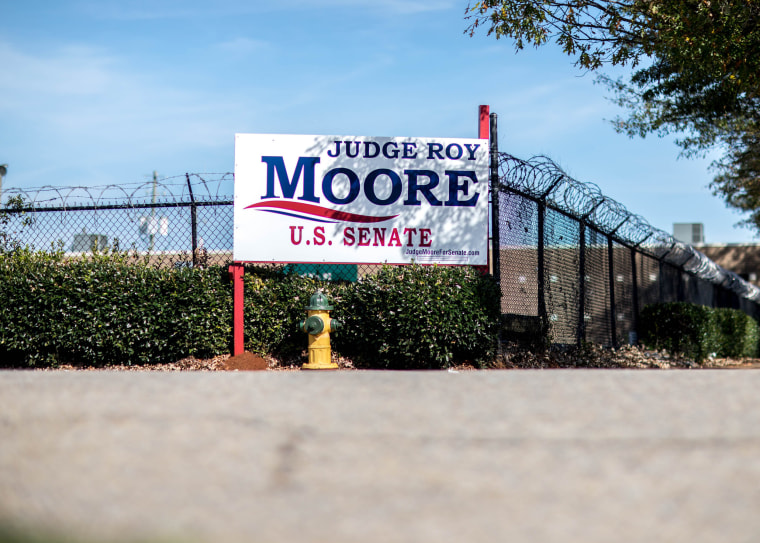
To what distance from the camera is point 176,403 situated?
138 inches

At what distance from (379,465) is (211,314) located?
623 centimetres

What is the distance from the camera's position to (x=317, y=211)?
356 inches

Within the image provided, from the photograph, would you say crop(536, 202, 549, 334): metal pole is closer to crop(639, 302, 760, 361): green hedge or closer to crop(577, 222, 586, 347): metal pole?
crop(577, 222, 586, 347): metal pole

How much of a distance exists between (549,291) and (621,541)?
26.5 feet

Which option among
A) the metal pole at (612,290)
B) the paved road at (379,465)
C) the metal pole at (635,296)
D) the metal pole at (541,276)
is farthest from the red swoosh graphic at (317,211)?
the metal pole at (635,296)

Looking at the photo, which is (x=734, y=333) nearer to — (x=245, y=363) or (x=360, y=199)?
(x=360, y=199)

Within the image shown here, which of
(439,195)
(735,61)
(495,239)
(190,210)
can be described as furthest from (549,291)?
(190,210)

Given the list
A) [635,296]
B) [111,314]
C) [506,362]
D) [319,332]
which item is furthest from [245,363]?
[635,296]

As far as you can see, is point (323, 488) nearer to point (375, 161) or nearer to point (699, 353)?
point (375, 161)

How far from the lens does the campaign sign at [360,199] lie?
8992mm

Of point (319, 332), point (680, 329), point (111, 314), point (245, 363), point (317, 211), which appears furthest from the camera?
point (680, 329)

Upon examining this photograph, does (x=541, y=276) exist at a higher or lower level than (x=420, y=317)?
higher

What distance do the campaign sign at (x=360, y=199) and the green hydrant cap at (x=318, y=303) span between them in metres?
0.87

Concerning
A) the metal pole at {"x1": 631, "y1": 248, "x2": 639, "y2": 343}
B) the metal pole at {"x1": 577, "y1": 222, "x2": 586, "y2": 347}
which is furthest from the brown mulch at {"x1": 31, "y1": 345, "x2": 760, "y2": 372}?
the metal pole at {"x1": 631, "y1": 248, "x2": 639, "y2": 343}
